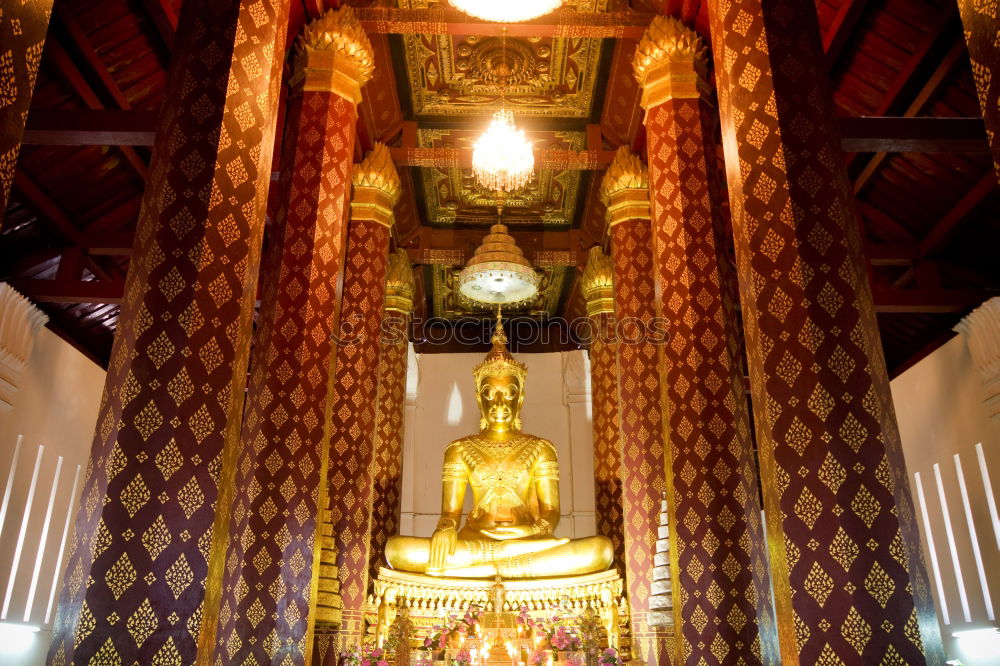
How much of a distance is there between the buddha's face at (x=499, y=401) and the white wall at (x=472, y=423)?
355cm

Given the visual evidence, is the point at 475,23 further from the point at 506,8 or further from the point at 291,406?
the point at 291,406

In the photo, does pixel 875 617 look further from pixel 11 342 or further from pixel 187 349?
pixel 11 342

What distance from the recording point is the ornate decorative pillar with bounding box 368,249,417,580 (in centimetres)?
951

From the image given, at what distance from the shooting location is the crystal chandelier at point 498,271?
8.92 meters

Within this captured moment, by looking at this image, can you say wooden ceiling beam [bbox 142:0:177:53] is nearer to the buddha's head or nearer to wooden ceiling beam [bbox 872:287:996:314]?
the buddha's head

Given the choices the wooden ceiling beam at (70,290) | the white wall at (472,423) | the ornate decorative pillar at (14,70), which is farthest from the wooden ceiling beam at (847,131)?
the white wall at (472,423)

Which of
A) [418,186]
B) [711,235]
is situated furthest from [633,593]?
[418,186]

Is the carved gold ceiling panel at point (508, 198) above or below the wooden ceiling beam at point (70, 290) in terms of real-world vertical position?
above

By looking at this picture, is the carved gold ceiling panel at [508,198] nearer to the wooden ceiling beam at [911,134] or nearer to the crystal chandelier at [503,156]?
the crystal chandelier at [503,156]

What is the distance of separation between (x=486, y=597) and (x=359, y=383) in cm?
239

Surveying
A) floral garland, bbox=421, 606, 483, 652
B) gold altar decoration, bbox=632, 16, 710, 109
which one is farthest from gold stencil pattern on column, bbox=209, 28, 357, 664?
gold altar decoration, bbox=632, 16, 710, 109

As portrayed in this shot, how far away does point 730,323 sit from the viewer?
18.5ft

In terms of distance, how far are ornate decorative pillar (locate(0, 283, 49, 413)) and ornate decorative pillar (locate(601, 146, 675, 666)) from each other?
6.13m

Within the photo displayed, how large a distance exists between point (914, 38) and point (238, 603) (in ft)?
21.9
